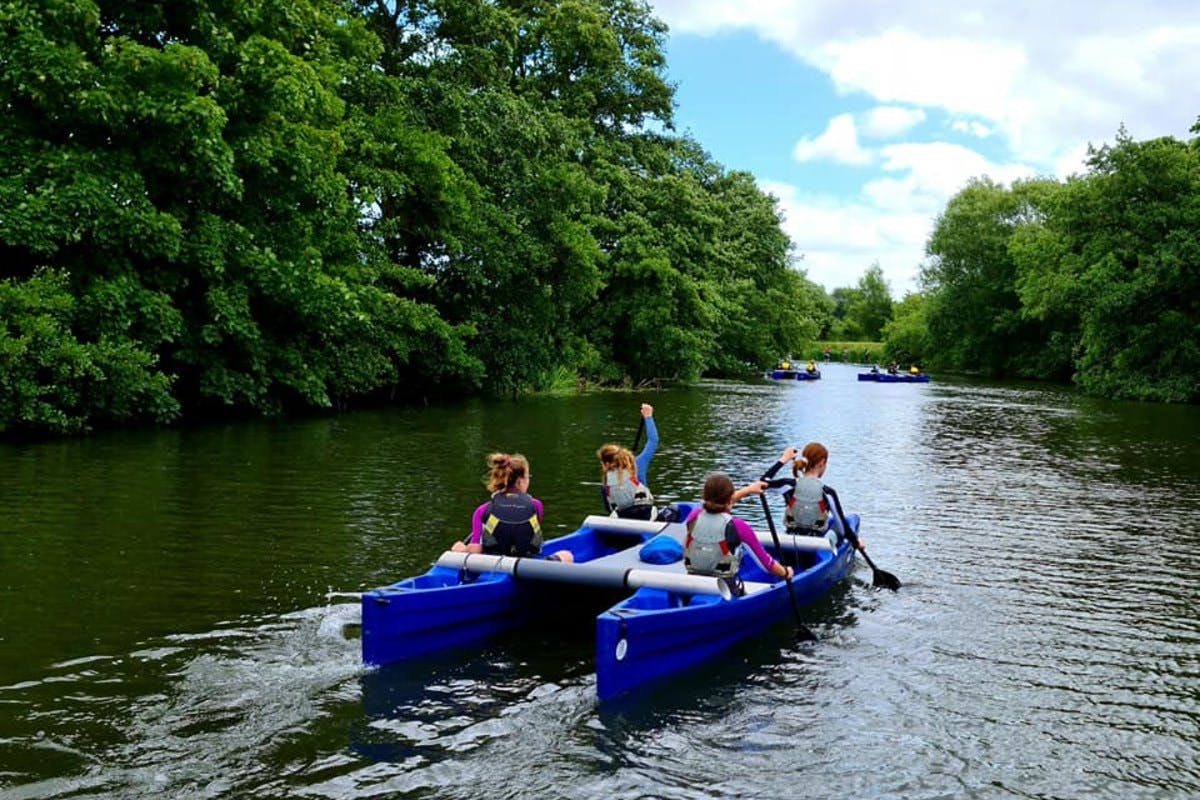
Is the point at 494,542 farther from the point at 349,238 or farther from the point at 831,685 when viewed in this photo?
the point at 349,238

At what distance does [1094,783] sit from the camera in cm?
627

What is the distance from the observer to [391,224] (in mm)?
29391

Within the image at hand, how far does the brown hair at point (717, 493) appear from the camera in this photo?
8.52 meters

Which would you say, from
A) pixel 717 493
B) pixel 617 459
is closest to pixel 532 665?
pixel 717 493

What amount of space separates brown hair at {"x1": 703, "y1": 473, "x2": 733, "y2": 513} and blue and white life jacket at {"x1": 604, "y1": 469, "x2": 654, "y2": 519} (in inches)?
130

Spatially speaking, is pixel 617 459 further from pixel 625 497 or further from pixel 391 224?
pixel 391 224

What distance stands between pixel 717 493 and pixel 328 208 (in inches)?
769

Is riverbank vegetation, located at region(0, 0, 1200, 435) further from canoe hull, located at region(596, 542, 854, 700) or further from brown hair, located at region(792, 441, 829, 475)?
canoe hull, located at region(596, 542, 854, 700)

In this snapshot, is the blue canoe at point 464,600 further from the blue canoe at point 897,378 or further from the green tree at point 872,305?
the green tree at point 872,305

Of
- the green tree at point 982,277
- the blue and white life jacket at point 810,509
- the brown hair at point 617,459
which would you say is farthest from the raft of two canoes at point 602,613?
the green tree at point 982,277

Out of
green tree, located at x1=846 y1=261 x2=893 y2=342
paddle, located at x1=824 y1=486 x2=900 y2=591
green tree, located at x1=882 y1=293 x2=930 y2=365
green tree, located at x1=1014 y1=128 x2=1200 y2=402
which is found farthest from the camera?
green tree, located at x1=846 y1=261 x2=893 y2=342

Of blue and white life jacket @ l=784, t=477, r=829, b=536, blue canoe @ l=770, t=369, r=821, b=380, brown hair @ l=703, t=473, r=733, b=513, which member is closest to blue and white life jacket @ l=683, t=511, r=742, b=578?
brown hair @ l=703, t=473, r=733, b=513

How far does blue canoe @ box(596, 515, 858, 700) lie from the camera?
7.23 m

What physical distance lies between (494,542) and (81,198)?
14.8m
